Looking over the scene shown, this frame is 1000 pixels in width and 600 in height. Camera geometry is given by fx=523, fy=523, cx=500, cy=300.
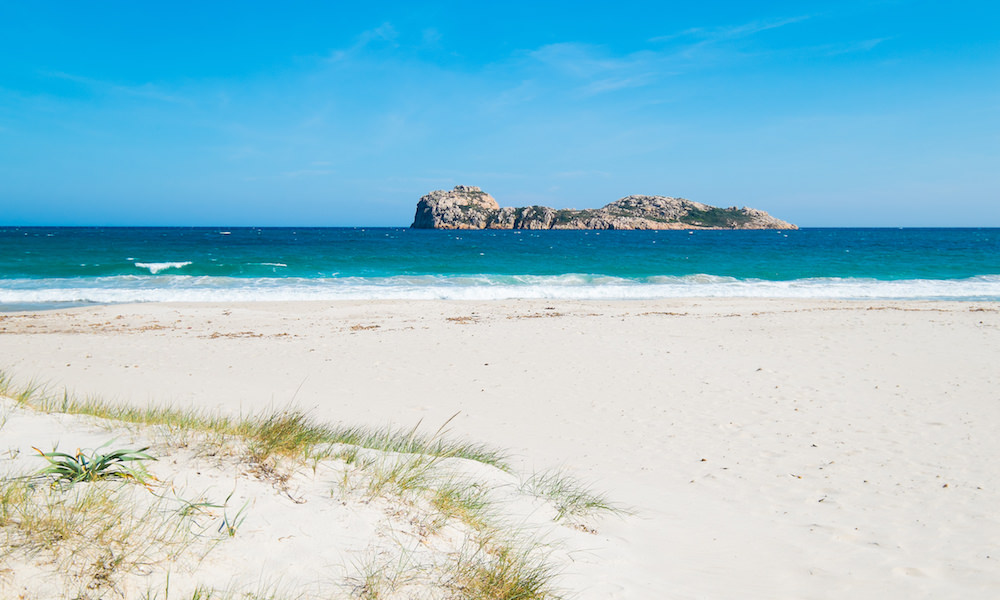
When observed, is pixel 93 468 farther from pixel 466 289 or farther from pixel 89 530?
pixel 466 289

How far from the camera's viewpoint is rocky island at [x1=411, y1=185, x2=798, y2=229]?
511ft

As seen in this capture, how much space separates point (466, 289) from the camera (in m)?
22.4

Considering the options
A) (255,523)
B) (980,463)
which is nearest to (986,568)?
(980,463)

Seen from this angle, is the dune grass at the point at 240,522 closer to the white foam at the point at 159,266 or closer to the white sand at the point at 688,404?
the white sand at the point at 688,404

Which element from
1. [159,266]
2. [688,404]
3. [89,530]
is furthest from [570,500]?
[159,266]

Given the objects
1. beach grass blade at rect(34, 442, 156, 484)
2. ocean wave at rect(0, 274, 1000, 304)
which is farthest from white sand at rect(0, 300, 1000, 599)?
ocean wave at rect(0, 274, 1000, 304)

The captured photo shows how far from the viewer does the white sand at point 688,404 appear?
11.1 feet

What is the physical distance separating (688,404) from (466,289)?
15.8m

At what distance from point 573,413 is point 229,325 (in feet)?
34.5

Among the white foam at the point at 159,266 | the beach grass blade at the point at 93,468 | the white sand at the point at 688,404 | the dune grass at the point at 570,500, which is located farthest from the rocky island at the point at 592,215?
the beach grass blade at the point at 93,468

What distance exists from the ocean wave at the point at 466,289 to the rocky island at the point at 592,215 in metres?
124

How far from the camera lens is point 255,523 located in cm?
237

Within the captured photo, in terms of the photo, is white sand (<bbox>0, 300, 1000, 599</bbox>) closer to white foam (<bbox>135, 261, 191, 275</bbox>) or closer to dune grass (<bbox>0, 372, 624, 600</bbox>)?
dune grass (<bbox>0, 372, 624, 600</bbox>)

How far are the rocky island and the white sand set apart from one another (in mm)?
139272
